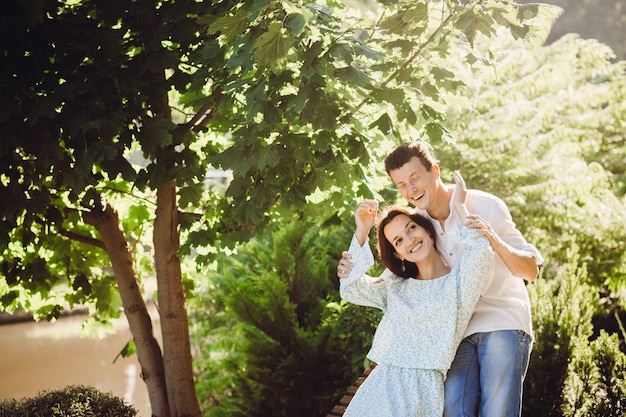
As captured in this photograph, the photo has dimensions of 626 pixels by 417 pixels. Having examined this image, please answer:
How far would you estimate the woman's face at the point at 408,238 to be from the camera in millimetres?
3146

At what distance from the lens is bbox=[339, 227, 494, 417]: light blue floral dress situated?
294 centimetres

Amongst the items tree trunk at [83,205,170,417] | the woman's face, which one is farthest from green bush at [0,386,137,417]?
the woman's face

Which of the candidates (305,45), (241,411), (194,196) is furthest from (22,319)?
(305,45)

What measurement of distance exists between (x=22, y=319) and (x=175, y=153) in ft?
54.5

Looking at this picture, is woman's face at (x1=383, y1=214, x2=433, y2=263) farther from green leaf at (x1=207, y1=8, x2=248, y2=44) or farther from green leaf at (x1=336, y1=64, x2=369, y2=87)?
green leaf at (x1=207, y1=8, x2=248, y2=44)

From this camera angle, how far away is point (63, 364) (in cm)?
1359

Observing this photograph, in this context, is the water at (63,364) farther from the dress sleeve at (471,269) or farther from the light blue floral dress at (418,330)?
the dress sleeve at (471,269)

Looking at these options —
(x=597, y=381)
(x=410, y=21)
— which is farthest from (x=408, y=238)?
(x=597, y=381)

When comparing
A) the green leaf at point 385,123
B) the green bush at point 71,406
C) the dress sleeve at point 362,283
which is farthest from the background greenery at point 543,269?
the green bush at point 71,406

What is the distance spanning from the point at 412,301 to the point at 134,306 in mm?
2856

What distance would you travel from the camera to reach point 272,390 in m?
7.00

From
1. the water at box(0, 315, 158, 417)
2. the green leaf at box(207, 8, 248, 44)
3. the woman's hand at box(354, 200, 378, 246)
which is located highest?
the water at box(0, 315, 158, 417)

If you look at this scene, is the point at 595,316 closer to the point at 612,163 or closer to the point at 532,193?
the point at 532,193

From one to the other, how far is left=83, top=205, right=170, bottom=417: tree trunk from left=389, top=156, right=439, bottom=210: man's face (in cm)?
273
